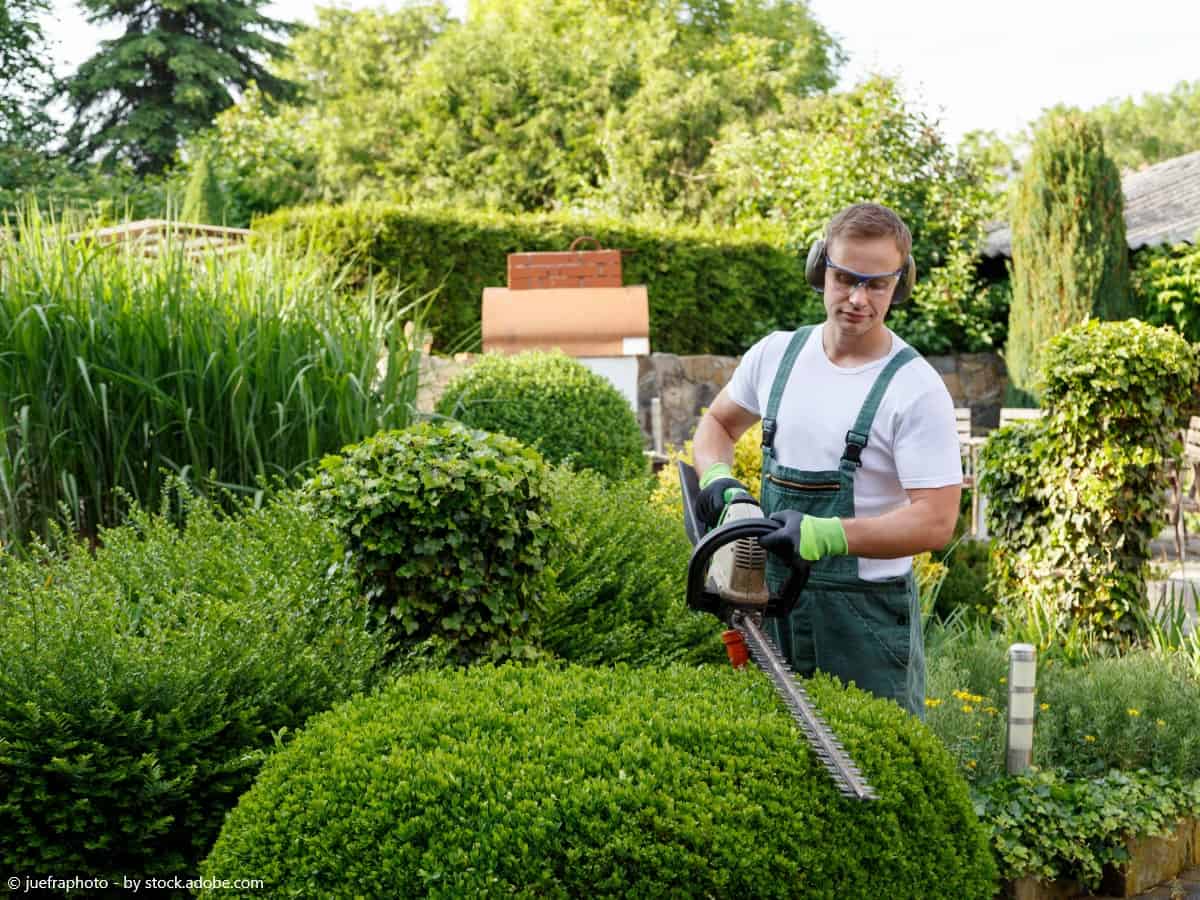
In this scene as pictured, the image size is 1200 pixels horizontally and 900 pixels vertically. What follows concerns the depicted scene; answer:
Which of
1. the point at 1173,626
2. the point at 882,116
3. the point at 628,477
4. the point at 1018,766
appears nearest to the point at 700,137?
the point at 882,116

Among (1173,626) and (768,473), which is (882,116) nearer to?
(1173,626)

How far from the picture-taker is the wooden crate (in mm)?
10562

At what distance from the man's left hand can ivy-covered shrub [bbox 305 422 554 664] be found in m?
1.04

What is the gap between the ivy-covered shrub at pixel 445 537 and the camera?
319cm

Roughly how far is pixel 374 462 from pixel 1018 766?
7.10ft

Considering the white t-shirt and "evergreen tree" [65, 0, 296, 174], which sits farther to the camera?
"evergreen tree" [65, 0, 296, 174]

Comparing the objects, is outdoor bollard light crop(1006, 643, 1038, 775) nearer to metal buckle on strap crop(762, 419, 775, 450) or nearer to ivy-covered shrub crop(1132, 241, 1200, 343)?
metal buckle on strap crop(762, 419, 775, 450)

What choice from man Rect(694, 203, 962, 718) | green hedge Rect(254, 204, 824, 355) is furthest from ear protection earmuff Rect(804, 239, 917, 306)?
green hedge Rect(254, 204, 824, 355)

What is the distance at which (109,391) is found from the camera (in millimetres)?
4668

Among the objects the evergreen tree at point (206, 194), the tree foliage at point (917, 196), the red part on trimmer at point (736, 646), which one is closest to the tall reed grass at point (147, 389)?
the red part on trimmer at point (736, 646)

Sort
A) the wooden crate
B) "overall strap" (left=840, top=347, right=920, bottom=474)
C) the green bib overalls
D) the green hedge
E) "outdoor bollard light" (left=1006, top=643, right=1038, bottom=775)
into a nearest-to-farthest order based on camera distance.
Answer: "overall strap" (left=840, top=347, right=920, bottom=474), the green bib overalls, "outdoor bollard light" (left=1006, top=643, right=1038, bottom=775), the wooden crate, the green hedge

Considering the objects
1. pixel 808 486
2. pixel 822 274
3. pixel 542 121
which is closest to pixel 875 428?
pixel 808 486

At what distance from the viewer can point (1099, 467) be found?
5.40m

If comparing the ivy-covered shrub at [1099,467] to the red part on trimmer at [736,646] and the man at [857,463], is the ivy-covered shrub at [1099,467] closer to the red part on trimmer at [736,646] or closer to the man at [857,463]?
the man at [857,463]
